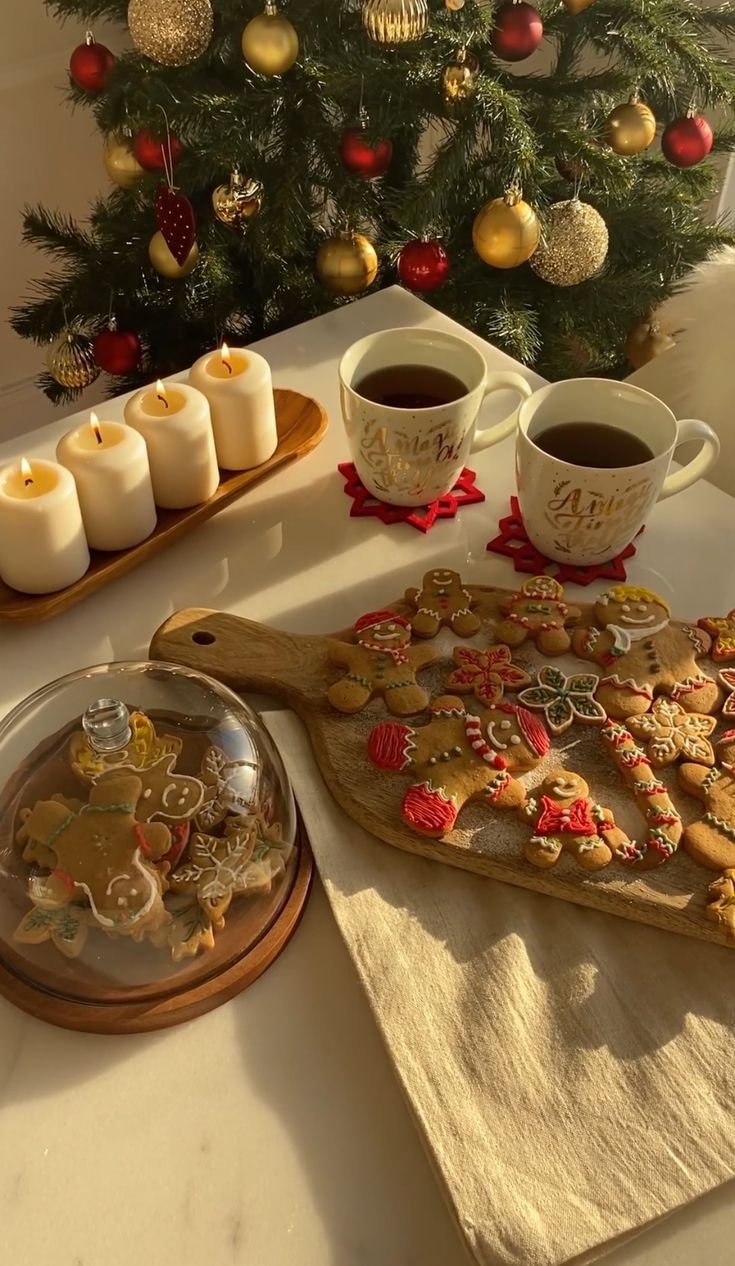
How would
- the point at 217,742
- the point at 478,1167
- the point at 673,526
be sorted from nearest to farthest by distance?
the point at 478,1167, the point at 217,742, the point at 673,526

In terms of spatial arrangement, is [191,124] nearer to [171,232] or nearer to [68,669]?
[171,232]

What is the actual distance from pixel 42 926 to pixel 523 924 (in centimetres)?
27

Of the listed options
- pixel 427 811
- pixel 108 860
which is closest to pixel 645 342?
pixel 427 811

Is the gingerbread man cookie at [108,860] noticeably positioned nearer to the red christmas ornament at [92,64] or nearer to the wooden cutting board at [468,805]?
the wooden cutting board at [468,805]

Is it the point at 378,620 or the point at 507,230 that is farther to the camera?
the point at 507,230

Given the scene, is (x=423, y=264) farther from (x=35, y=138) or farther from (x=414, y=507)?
(x=35, y=138)

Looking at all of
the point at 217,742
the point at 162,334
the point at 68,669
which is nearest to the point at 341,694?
the point at 217,742

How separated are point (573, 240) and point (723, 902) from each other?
784mm

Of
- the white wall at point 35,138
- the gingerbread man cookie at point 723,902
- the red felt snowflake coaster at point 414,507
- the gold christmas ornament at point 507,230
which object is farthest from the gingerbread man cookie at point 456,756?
the white wall at point 35,138

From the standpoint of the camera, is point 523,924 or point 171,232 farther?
point 171,232

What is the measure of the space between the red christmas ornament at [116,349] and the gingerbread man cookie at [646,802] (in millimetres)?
903

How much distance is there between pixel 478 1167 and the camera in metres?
0.46

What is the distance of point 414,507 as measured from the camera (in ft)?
2.76

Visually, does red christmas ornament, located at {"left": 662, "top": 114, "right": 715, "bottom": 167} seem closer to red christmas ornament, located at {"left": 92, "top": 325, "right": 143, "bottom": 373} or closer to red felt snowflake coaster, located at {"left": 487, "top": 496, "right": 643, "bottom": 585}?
red felt snowflake coaster, located at {"left": 487, "top": 496, "right": 643, "bottom": 585}
